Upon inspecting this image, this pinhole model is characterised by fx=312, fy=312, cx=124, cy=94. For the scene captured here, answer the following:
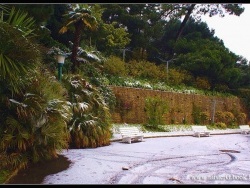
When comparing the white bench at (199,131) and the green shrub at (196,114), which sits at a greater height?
the green shrub at (196,114)

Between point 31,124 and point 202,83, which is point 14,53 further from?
point 202,83

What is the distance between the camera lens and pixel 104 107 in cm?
960

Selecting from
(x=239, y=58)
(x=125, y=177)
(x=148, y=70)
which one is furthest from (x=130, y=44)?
(x=125, y=177)

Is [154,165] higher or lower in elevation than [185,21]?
lower

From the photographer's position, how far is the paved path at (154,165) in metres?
5.43

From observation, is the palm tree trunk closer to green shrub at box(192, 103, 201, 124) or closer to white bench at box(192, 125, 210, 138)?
white bench at box(192, 125, 210, 138)

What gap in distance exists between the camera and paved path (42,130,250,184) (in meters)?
5.43

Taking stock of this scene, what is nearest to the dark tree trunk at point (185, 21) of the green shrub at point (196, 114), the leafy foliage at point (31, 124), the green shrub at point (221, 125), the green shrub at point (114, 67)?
the green shrub at point (196, 114)

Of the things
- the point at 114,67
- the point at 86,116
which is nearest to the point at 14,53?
the point at 86,116

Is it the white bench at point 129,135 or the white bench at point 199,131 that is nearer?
the white bench at point 129,135

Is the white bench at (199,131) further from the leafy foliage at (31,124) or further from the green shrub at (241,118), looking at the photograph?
the leafy foliage at (31,124)

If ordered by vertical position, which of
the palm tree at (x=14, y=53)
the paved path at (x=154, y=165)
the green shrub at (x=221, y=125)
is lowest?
the paved path at (x=154, y=165)

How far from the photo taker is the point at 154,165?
6719mm

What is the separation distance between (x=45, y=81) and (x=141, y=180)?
9.59 feet
